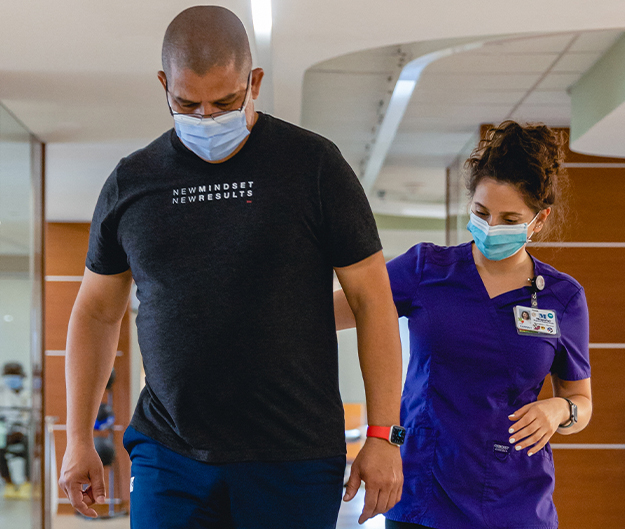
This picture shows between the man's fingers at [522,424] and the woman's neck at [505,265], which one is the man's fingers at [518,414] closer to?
the man's fingers at [522,424]

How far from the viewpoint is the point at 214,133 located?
1.17 m

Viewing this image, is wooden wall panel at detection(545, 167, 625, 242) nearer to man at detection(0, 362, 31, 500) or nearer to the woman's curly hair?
the woman's curly hair

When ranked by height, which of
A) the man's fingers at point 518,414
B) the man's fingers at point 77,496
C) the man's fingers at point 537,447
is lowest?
the man's fingers at point 77,496

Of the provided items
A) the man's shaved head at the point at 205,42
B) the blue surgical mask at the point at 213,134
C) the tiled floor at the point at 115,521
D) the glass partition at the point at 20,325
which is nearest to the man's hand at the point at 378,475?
the blue surgical mask at the point at 213,134

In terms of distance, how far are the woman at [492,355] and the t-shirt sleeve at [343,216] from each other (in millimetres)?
388

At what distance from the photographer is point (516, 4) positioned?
2.74 metres

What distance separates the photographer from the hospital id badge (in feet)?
5.43

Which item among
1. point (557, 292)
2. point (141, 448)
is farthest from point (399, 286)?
point (141, 448)

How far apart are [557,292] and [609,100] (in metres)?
2.41

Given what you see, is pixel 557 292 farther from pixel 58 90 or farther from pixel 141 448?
pixel 58 90

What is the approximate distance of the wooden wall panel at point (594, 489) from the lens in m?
4.84

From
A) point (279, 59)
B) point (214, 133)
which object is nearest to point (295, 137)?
point (214, 133)

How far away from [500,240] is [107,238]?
0.96 metres

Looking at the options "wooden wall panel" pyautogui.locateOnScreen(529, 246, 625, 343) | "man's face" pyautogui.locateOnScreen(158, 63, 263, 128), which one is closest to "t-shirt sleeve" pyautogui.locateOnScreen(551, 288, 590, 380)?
"man's face" pyautogui.locateOnScreen(158, 63, 263, 128)
